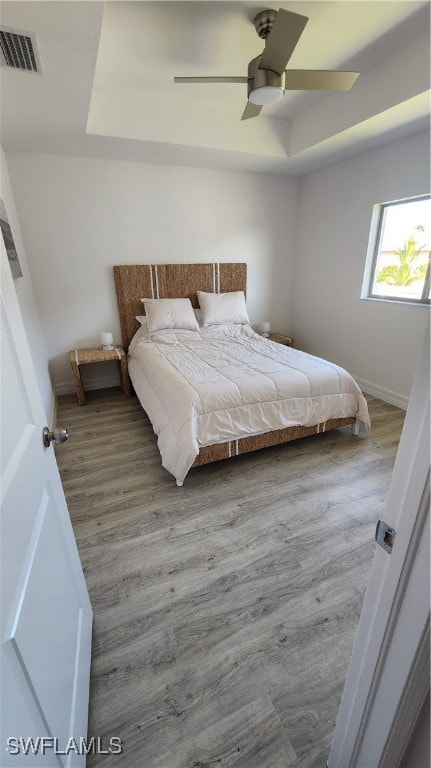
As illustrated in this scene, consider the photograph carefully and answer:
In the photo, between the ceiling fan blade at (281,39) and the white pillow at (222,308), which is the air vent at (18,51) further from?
the white pillow at (222,308)

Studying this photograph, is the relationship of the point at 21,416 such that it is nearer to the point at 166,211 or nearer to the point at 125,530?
the point at 125,530

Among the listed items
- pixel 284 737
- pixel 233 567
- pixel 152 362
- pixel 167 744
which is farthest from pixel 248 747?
pixel 152 362

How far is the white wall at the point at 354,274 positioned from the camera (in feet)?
9.75

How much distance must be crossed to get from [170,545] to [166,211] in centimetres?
342

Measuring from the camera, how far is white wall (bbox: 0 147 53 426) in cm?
259

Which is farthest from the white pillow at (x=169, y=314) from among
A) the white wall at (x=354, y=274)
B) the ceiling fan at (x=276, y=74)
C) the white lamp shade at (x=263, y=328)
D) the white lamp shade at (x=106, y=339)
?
the ceiling fan at (x=276, y=74)

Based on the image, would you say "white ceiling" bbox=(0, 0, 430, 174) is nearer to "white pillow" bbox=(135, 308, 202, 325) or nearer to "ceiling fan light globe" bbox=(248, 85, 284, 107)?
"ceiling fan light globe" bbox=(248, 85, 284, 107)

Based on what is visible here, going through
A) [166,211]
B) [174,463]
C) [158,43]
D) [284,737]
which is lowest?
[284,737]

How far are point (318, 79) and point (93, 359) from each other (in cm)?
282

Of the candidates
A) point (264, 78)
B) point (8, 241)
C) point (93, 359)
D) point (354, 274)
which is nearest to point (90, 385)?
point (93, 359)

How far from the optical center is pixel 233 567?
1.56 metres

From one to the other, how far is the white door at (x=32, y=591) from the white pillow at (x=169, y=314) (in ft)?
8.51

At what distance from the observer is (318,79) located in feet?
6.31

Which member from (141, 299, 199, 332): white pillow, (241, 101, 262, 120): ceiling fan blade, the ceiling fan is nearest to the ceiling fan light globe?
the ceiling fan
